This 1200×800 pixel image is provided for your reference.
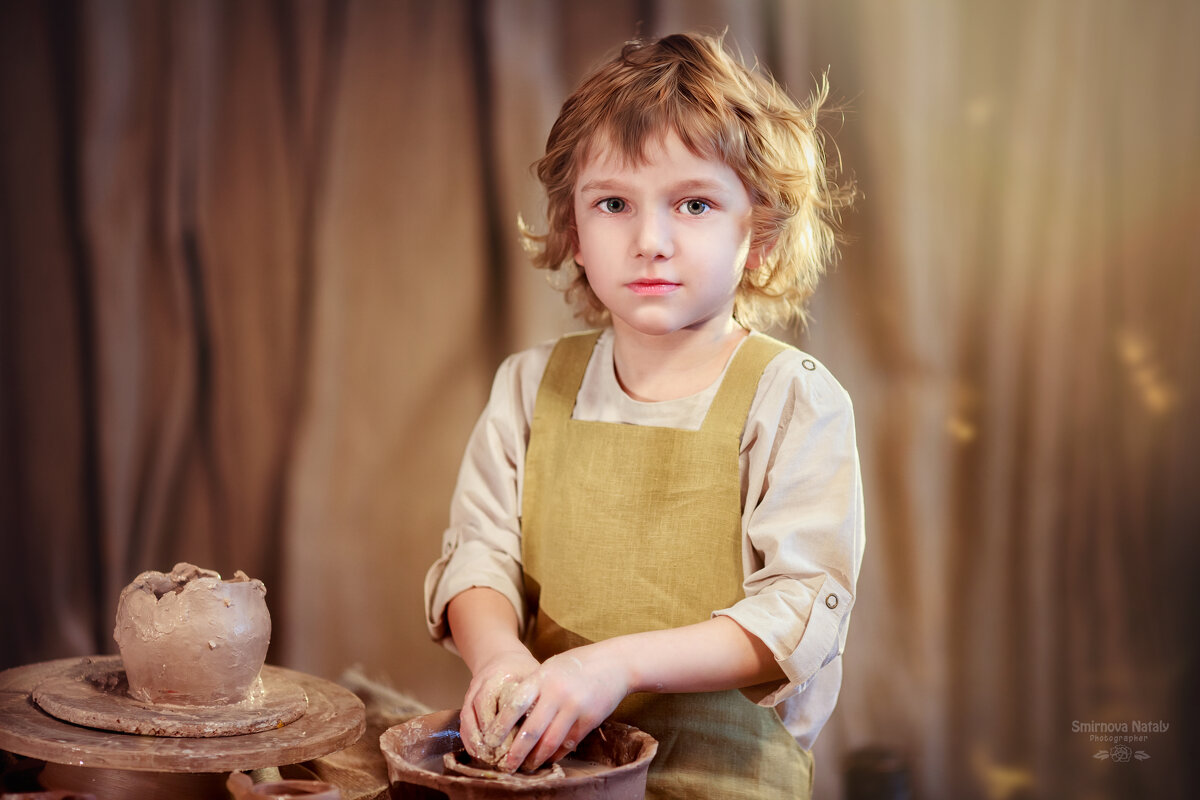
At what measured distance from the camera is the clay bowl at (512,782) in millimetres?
820

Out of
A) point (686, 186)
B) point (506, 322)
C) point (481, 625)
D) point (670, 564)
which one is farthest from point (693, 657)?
point (506, 322)

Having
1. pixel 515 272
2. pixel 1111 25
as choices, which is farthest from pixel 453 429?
pixel 1111 25

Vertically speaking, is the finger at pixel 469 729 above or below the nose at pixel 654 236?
below

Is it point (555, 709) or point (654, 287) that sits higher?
point (654, 287)

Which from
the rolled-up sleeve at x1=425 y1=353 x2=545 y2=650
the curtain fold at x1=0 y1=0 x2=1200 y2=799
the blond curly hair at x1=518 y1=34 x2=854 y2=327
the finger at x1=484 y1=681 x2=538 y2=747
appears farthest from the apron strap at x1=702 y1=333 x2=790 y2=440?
the curtain fold at x1=0 y1=0 x2=1200 y2=799

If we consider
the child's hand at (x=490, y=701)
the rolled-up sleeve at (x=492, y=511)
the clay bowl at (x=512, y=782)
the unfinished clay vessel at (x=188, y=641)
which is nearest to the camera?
the clay bowl at (x=512, y=782)

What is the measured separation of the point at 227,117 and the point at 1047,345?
1336mm

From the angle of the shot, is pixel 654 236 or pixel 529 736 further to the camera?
pixel 654 236

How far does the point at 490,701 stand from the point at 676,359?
1.48 feet

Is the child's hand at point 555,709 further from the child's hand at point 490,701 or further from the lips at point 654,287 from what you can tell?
the lips at point 654,287

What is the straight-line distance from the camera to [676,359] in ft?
4.05

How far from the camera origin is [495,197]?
1.78 metres

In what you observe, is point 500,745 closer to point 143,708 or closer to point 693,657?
point 693,657

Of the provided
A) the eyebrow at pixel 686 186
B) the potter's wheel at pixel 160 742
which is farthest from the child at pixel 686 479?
the potter's wheel at pixel 160 742
